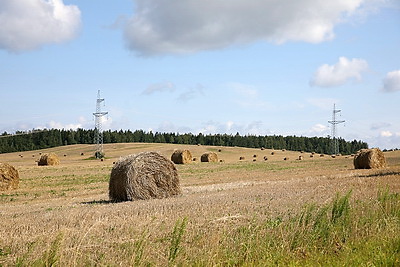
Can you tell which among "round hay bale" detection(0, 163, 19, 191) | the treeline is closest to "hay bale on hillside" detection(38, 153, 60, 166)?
"round hay bale" detection(0, 163, 19, 191)

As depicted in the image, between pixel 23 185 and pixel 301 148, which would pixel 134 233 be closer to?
pixel 23 185

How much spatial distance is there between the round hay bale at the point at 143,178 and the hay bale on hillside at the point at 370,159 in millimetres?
19957

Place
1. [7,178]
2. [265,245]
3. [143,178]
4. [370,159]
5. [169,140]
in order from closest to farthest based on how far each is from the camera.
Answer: [265,245] → [143,178] → [7,178] → [370,159] → [169,140]

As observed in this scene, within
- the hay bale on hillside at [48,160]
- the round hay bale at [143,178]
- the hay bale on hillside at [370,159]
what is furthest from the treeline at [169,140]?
the round hay bale at [143,178]

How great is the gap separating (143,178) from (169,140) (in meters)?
125

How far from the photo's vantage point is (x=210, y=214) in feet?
34.9

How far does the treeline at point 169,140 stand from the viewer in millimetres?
123625

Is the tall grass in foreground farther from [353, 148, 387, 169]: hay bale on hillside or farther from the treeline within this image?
the treeline

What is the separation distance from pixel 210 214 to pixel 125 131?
5088 inches

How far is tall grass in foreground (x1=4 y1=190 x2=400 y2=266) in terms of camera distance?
6.73 metres

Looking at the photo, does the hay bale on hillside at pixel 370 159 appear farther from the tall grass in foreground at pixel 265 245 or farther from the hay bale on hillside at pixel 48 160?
the hay bale on hillside at pixel 48 160

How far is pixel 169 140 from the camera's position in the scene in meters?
144

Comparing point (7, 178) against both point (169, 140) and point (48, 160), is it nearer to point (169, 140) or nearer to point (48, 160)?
point (48, 160)

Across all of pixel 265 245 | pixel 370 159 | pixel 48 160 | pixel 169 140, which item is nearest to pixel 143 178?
pixel 265 245
